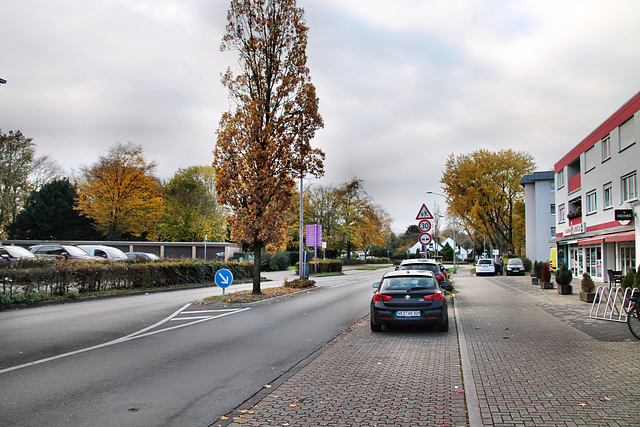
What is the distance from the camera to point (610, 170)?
88.0 ft

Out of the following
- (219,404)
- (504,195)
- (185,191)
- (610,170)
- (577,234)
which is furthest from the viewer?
(185,191)

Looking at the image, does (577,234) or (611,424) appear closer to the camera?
(611,424)

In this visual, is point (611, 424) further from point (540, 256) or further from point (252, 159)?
point (540, 256)

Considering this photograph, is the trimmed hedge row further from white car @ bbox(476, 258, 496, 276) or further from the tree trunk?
white car @ bbox(476, 258, 496, 276)

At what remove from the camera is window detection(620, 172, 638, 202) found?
2386 centimetres

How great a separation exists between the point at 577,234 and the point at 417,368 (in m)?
28.3

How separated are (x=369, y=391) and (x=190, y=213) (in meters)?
55.4

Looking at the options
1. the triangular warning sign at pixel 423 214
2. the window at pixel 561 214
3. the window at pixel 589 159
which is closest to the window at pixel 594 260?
the window at pixel 589 159

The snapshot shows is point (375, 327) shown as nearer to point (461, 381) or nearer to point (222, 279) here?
point (461, 381)

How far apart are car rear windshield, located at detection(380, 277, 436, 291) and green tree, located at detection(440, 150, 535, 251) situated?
40548 mm

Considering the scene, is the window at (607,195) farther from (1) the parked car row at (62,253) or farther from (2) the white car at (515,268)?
(1) the parked car row at (62,253)

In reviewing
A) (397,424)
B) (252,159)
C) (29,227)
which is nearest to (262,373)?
(397,424)

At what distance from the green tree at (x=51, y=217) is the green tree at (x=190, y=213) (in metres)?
8.78

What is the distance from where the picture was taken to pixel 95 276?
61.5 feet
